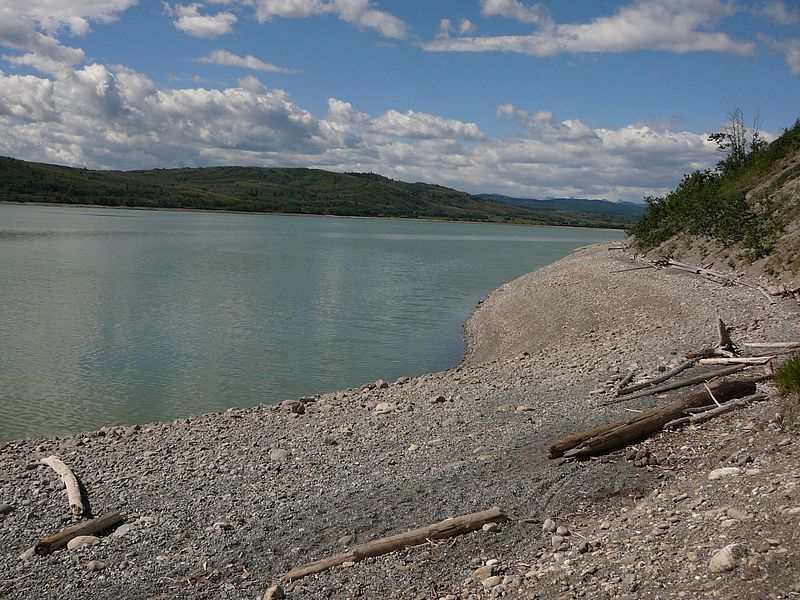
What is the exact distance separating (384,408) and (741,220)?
24548mm

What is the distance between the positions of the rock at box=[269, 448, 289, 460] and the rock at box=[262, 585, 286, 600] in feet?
13.9

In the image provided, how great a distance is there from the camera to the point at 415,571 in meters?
7.86

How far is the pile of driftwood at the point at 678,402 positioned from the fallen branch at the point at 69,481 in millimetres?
7034

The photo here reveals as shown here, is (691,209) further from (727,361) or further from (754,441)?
(754,441)

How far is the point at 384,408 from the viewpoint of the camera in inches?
582

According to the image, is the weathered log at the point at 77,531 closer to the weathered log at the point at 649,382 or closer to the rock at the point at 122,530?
the rock at the point at 122,530

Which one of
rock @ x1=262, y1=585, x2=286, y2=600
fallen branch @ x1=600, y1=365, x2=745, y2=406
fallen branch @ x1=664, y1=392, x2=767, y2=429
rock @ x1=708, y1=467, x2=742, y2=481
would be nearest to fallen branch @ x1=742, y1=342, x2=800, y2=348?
fallen branch @ x1=600, y1=365, x2=745, y2=406

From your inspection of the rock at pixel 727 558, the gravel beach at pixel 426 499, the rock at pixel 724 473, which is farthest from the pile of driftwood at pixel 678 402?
the rock at pixel 727 558

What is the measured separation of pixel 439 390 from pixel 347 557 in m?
8.40

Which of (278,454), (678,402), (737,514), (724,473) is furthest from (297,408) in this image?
(737,514)

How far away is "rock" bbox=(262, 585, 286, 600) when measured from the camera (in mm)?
7684

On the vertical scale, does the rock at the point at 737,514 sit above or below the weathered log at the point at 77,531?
above

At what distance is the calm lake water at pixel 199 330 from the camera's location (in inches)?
757

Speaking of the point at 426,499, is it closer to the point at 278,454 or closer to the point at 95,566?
the point at 278,454
